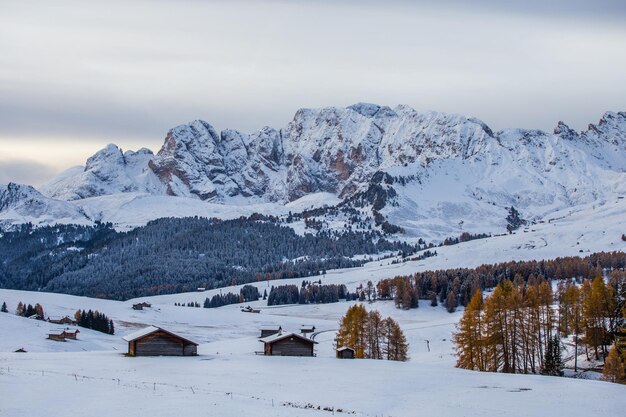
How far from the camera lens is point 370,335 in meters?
110

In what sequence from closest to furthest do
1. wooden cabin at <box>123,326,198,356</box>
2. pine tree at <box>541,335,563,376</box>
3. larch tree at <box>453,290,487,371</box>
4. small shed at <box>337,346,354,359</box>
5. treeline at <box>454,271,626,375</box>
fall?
pine tree at <box>541,335,563,376</box> → wooden cabin at <box>123,326,198,356</box> → treeline at <box>454,271,626,375</box> → larch tree at <box>453,290,487,371</box> → small shed at <box>337,346,354,359</box>

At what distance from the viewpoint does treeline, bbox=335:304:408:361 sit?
4311 inches

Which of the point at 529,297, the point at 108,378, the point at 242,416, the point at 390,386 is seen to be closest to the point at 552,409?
the point at 390,386

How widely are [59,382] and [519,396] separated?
34.8 metres

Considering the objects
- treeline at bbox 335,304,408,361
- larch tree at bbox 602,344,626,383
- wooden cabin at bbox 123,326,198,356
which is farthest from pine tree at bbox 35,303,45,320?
larch tree at bbox 602,344,626,383

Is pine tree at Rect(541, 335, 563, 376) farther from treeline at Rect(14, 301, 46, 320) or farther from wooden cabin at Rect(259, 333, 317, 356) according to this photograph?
treeline at Rect(14, 301, 46, 320)

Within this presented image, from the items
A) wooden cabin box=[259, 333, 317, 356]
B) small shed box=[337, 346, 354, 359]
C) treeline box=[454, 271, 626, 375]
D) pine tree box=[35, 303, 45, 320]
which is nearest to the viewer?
treeline box=[454, 271, 626, 375]

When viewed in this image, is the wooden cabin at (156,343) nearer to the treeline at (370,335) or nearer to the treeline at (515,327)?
the treeline at (370,335)

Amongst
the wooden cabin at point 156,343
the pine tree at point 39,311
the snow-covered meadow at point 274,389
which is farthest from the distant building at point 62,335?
the snow-covered meadow at point 274,389

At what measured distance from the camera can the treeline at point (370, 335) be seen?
109500 millimetres

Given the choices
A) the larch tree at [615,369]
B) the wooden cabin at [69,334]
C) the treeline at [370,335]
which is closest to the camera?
the larch tree at [615,369]

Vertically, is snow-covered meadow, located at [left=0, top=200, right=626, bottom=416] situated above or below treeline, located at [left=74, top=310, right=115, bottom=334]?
below

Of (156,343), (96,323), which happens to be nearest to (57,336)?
(96,323)

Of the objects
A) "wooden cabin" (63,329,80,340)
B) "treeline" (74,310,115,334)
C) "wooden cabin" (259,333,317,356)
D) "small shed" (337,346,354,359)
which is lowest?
"small shed" (337,346,354,359)
